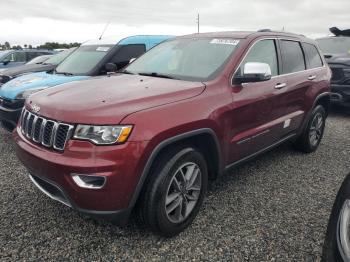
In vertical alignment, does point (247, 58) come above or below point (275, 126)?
above

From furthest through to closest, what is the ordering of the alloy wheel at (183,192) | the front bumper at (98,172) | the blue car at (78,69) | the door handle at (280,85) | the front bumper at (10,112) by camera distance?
1. the blue car at (78,69)
2. the front bumper at (10,112)
3. the door handle at (280,85)
4. the alloy wheel at (183,192)
5. the front bumper at (98,172)

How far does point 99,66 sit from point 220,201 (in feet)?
11.8

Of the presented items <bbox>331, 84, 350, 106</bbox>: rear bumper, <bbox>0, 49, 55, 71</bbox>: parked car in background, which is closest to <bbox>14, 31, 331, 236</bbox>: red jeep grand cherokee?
<bbox>331, 84, 350, 106</bbox>: rear bumper

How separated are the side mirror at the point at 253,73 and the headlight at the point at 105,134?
4.36ft

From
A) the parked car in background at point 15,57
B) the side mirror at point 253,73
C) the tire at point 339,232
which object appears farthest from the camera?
the parked car in background at point 15,57

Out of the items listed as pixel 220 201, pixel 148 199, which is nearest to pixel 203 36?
pixel 220 201

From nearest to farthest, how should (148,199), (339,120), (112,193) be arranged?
(112,193), (148,199), (339,120)

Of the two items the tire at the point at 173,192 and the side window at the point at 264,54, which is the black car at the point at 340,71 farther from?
the tire at the point at 173,192

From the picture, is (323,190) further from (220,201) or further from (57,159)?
(57,159)

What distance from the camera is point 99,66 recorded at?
604 cm

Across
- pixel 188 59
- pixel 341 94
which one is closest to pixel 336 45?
pixel 341 94

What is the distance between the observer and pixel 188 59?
364cm

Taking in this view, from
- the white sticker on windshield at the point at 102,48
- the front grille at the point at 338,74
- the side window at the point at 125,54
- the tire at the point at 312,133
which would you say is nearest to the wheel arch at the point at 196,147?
the tire at the point at 312,133

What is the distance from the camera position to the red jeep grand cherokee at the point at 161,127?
240 cm
